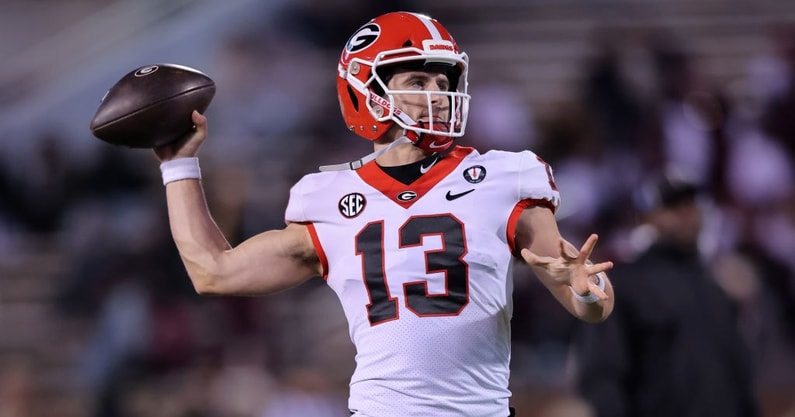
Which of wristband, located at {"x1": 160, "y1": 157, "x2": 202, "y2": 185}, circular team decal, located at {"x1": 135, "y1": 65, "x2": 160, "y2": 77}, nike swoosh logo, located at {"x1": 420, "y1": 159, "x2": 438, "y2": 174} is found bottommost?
wristband, located at {"x1": 160, "y1": 157, "x2": 202, "y2": 185}

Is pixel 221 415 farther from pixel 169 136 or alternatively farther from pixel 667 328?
pixel 169 136

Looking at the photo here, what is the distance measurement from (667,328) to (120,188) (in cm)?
512

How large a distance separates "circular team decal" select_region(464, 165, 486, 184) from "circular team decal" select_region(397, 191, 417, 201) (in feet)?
0.45

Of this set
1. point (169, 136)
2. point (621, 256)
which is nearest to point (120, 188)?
point (621, 256)

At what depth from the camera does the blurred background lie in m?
7.48

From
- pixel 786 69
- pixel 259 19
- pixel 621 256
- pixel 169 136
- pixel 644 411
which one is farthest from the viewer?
pixel 259 19

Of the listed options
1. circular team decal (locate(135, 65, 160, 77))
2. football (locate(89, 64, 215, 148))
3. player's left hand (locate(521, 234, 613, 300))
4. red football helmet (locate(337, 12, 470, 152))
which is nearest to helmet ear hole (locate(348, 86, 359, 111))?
red football helmet (locate(337, 12, 470, 152))

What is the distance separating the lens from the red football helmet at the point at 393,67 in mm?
3307

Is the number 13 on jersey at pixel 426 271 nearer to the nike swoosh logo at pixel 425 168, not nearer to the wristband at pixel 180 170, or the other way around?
the nike swoosh logo at pixel 425 168

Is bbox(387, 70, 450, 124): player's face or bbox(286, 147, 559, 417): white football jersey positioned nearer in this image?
bbox(286, 147, 559, 417): white football jersey

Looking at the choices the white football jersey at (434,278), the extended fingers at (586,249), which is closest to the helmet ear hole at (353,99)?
the white football jersey at (434,278)

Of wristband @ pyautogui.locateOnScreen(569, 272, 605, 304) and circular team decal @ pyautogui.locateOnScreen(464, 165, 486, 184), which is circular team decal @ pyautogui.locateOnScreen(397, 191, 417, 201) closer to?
circular team decal @ pyautogui.locateOnScreen(464, 165, 486, 184)

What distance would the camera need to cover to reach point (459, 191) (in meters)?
3.18

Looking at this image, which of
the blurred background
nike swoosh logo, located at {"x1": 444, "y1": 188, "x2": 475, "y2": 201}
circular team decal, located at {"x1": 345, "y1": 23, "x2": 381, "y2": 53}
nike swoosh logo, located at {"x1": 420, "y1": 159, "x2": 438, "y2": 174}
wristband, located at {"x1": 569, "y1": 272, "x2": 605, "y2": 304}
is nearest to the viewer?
wristband, located at {"x1": 569, "y1": 272, "x2": 605, "y2": 304}
